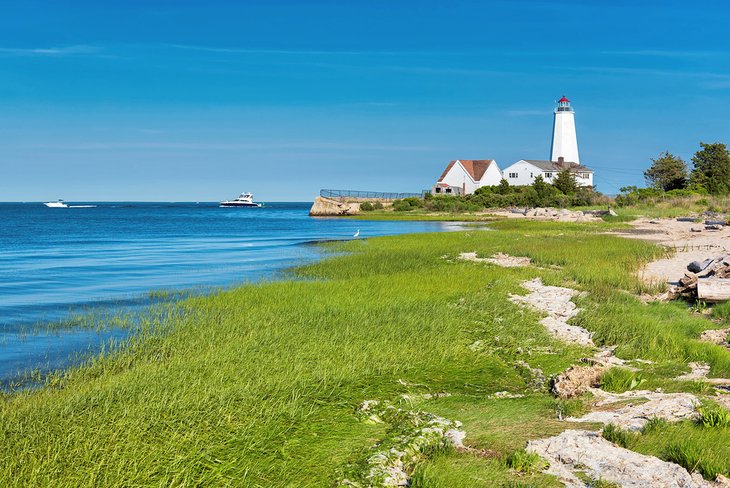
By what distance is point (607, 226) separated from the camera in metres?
51.8

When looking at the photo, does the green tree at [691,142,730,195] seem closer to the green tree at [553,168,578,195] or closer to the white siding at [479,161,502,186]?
the green tree at [553,168,578,195]

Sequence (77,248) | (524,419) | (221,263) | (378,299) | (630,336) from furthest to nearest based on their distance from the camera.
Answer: (77,248) < (221,263) < (378,299) < (630,336) < (524,419)

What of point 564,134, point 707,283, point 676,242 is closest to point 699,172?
point 564,134

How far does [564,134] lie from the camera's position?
126 meters

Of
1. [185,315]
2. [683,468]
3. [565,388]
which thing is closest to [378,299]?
[185,315]

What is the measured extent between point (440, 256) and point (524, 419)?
2246 centimetres

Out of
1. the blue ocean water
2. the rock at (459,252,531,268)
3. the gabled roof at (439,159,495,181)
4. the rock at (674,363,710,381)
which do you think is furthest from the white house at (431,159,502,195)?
the rock at (674,363,710,381)

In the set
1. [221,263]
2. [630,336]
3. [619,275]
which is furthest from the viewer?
[221,263]

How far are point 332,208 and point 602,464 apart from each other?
373 feet

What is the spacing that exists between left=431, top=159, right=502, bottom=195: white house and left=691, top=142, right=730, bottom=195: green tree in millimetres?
39323

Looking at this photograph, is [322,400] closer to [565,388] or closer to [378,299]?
[565,388]

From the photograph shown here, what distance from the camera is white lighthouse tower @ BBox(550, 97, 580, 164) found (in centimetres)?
12512

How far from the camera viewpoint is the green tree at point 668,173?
3661 inches

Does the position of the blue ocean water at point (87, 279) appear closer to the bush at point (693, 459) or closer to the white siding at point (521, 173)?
the bush at point (693, 459)
